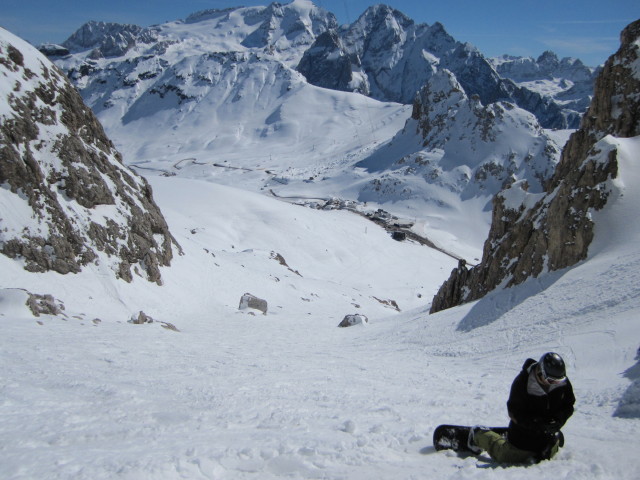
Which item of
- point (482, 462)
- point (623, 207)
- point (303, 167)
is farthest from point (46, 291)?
point (303, 167)

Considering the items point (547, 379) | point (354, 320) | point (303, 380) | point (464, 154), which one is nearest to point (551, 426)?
point (547, 379)

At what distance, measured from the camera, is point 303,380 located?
11461 millimetres

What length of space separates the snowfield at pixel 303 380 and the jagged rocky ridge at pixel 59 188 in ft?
4.02

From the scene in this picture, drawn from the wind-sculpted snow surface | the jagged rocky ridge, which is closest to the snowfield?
the jagged rocky ridge

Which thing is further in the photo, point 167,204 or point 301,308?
point 167,204

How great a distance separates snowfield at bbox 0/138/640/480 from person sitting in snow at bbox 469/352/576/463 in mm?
235

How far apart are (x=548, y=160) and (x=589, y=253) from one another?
9748cm

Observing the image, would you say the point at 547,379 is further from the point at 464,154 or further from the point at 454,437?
the point at 464,154

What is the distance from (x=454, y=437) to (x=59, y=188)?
78.5 ft

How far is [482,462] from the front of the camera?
599 cm

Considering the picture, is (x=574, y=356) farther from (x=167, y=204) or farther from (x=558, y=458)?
(x=167, y=204)

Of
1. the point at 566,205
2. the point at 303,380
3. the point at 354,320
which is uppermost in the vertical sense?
the point at 566,205

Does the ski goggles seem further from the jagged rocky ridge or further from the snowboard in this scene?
the jagged rocky ridge

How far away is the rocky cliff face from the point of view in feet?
57.6
